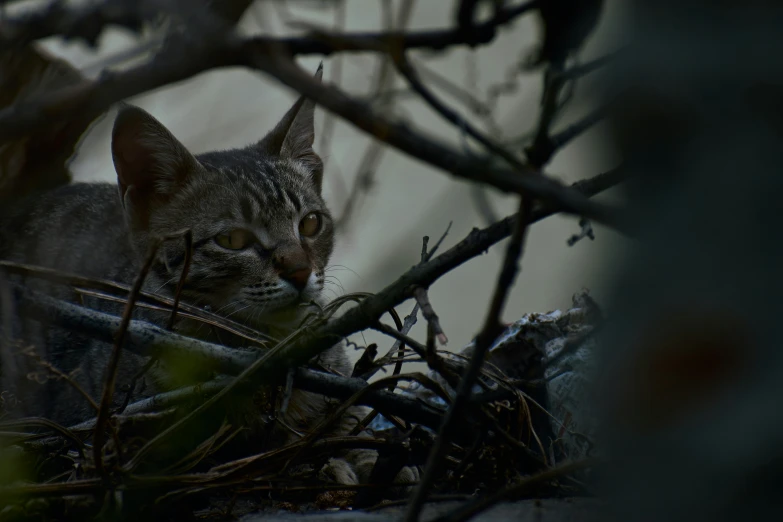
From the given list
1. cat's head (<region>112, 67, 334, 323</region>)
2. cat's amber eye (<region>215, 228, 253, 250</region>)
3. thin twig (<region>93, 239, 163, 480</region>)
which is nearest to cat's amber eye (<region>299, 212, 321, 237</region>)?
cat's head (<region>112, 67, 334, 323</region>)

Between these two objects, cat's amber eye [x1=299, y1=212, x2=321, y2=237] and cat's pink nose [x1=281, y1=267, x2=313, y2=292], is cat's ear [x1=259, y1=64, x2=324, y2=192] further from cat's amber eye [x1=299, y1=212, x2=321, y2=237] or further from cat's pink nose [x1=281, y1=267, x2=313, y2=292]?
cat's pink nose [x1=281, y1=267, x2=313, y2=292]

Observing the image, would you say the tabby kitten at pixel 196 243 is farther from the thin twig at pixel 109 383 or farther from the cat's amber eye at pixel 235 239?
the thin twig at pixel 109 383

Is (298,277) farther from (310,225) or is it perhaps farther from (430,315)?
(430,315)

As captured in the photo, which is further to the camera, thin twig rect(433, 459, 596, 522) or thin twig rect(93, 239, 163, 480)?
thin twig rect(93, 239, 163, 480)

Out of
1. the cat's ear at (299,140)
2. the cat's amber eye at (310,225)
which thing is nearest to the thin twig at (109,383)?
the cat's amber eye at (310,225)

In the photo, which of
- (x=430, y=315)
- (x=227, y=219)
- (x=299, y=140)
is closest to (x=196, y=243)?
(x=227, y=219)

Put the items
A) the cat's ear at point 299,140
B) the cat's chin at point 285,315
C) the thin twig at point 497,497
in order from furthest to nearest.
→ the cat's ear at point 299,140
the cat's chin at point 285,315
the thin twig at point 497,497
